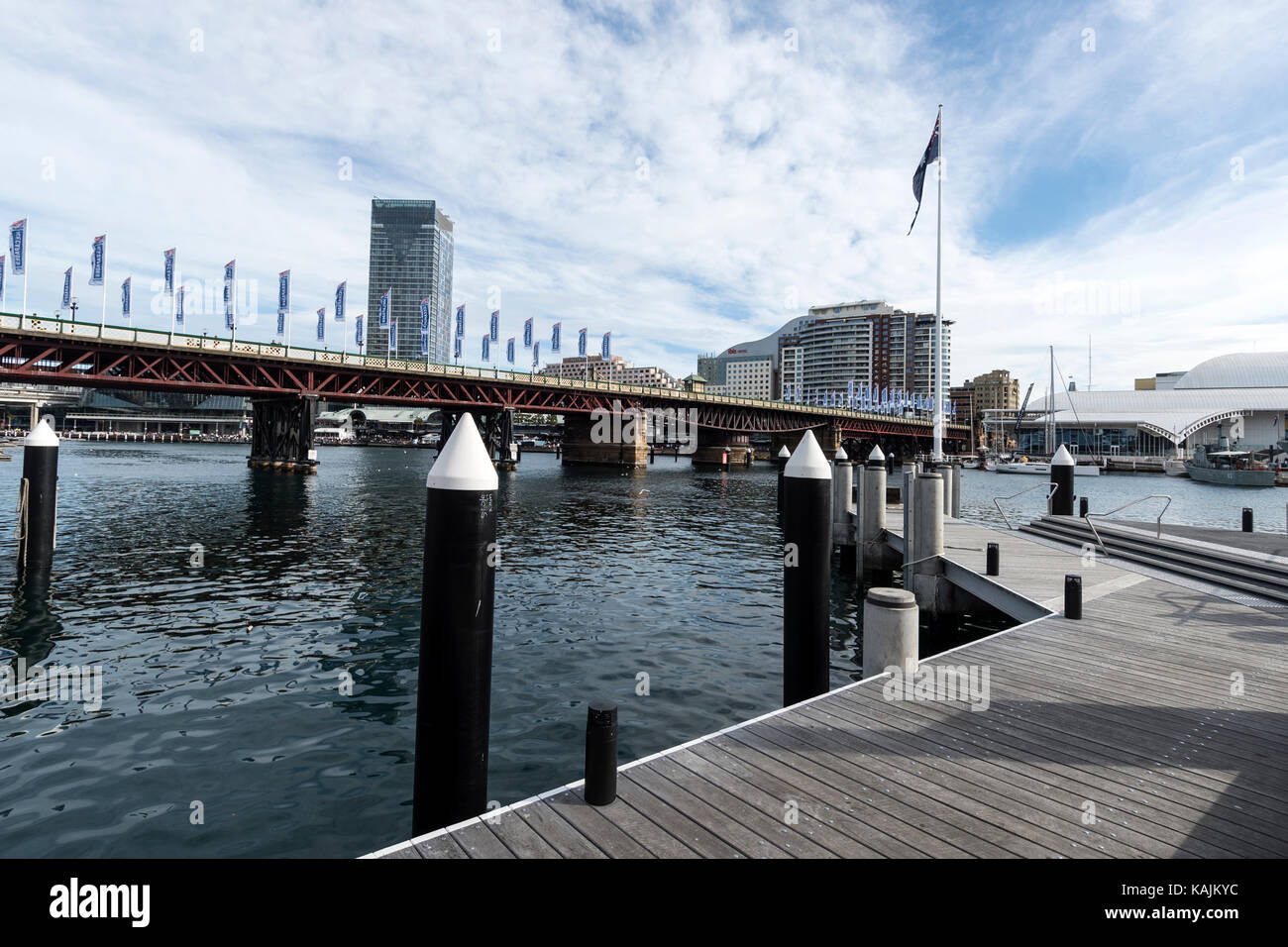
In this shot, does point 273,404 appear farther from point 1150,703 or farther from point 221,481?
point 1150,703

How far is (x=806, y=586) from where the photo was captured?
30.2ft

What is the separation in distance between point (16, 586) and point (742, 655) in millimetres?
19342

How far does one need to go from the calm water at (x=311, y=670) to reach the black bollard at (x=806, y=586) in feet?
5.38

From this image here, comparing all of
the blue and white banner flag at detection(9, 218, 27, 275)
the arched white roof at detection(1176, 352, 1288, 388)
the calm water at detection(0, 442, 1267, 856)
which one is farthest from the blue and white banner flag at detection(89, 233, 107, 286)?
the arched white roof at detection(1176, 352, 1288, 388)

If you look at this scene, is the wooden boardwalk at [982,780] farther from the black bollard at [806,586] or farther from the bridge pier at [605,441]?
the bridge pier at [605,441]

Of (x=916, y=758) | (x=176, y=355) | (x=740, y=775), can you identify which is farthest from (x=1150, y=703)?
(x=176, y=355)

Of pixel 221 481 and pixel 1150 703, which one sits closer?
pixel 1150 703

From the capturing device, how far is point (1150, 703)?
7688 millimetres

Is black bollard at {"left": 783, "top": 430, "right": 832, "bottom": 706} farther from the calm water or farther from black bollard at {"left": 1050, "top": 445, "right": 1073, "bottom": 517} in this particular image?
black bollard at {"left": 1050, "top": 445, "right": 1073, "bottom": 517}

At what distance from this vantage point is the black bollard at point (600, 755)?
209 inches

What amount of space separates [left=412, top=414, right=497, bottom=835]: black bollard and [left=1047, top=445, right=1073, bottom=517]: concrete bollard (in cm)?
2603

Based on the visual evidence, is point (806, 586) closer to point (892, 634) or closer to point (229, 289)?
point (892, 634)

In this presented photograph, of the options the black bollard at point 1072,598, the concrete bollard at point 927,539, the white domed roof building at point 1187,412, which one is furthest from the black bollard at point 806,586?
the white domed roof building at point 1187,412
